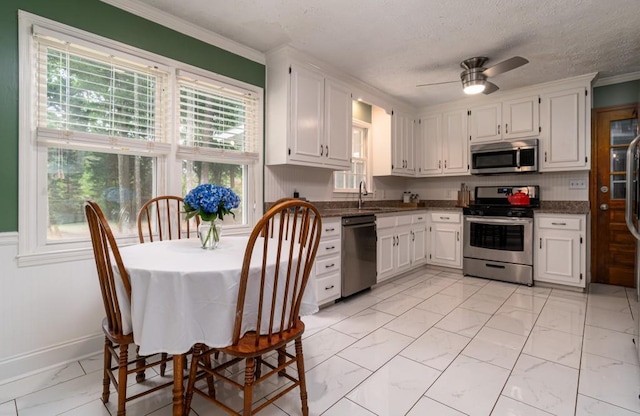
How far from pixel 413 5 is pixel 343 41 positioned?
725 mm

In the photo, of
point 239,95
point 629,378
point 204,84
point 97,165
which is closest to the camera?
point 629,378

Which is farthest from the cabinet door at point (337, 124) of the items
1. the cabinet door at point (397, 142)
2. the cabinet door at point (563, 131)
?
the cabinet door at point (563, 131)

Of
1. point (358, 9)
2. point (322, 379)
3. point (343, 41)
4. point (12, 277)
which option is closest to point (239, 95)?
point (343, 41)

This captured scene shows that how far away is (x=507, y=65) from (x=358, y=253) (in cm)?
220

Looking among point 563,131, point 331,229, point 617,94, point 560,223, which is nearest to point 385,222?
point 331,229

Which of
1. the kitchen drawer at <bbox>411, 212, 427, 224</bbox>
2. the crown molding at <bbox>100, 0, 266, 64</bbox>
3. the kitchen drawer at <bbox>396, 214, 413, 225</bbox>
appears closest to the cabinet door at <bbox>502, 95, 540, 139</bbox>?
the kitchen drawer at <bbox>411, 212, 427, 224</bbox>

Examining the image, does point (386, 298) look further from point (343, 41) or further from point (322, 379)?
point (343, 41)

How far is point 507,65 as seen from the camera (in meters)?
2.81

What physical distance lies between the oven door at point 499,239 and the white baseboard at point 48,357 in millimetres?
4098

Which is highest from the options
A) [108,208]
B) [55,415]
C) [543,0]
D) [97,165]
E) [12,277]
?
[543,0]

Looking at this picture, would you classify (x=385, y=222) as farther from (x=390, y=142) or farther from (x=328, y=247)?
(x=390, y=142)

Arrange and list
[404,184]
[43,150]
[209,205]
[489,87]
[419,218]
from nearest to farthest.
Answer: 1. [209,205]
2. [43,150]
3. [489,87]
4. [419,218]
5. [404,184]

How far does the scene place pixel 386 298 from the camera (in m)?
3.39

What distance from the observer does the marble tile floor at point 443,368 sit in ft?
5.39
